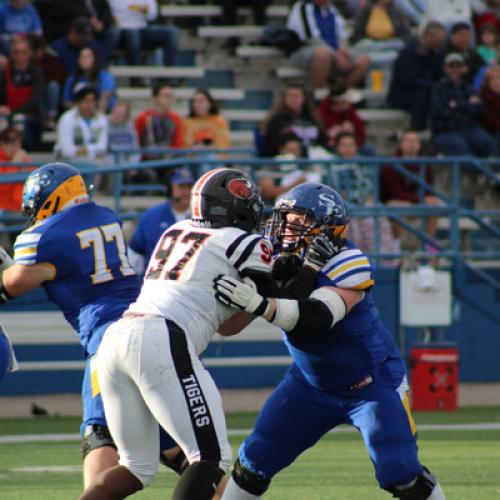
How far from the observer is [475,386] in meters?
12.6

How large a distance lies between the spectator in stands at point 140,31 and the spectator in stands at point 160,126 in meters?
1.93

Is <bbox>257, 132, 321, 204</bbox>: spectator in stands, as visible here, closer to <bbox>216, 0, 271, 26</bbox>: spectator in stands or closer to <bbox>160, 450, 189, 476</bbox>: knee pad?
<bbox>216, 0, 271, 26</bbox>: spectator in stands

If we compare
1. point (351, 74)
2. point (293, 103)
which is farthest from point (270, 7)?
point (293, 103)

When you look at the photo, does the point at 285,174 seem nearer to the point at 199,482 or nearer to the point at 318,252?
the point at 318,252

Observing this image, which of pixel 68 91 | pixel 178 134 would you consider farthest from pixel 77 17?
pixel 178 134

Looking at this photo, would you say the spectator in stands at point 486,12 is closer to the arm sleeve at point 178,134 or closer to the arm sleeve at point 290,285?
the arm sleeve at point 178,134

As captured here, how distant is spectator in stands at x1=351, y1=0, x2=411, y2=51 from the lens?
667 inches

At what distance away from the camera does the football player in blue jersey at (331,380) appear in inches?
223

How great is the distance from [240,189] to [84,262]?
1018mm

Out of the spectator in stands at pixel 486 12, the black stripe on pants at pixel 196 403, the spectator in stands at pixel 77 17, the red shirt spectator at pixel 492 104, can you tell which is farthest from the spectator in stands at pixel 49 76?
the black stripe on pants at pixel 196 403

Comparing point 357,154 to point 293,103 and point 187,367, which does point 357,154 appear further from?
point 187,367

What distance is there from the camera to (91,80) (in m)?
14.1

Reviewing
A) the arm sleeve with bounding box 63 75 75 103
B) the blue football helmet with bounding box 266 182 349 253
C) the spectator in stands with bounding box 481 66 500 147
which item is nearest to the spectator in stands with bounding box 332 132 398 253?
the spectator in stands with bounding box 481 66 500 147

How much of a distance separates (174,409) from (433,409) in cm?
660
